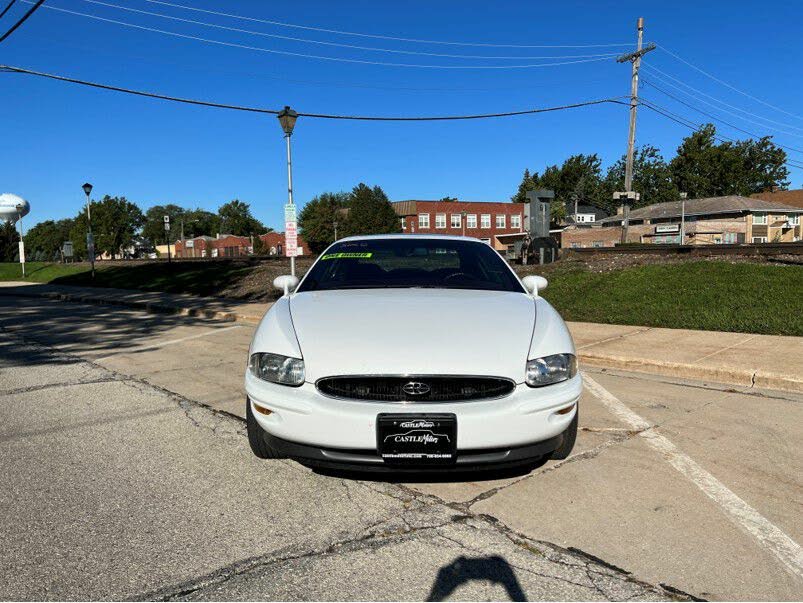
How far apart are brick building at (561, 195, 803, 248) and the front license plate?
5178 cm

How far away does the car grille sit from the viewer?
118 inches

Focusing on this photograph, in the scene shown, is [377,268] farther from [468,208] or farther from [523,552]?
[468,208]

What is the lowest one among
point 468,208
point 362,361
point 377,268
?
point 362,361

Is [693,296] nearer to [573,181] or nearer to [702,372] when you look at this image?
[702,372]

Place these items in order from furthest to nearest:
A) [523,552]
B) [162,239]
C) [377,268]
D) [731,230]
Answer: [162,239], [731,230], [377,268], [523,552]

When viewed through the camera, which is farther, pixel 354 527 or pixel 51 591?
pixel 354 527

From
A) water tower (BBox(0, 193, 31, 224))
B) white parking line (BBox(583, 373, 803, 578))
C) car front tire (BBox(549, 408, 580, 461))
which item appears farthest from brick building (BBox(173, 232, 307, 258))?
car front tire (BBox(549, 408, 580, 461))

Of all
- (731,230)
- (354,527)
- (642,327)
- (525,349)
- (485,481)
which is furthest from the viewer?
(731,230)

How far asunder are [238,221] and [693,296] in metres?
145

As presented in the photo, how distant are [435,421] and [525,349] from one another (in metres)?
0.69

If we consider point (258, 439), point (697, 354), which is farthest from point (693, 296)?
point (258, 439)

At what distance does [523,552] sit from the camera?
109 inches

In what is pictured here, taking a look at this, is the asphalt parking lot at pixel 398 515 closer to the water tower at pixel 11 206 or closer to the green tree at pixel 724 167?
the water tower at pixel 11 206

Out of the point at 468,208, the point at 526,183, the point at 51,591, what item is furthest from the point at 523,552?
the point at 526,183
